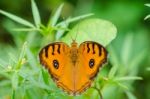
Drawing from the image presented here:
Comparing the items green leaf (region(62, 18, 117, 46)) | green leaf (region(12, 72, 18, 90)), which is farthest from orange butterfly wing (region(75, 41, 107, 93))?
green leaf (region(62, 18, 117, 46))

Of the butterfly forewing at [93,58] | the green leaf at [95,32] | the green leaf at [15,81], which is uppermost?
the green leaf at [95,32]

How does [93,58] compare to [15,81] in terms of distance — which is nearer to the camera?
[15,81]

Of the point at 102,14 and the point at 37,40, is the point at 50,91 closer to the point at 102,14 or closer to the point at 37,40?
the point at 37,40

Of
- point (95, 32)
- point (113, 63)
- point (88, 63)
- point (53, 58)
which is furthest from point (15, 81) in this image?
point (113, 63)

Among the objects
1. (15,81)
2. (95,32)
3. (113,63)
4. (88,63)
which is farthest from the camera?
(113,63)

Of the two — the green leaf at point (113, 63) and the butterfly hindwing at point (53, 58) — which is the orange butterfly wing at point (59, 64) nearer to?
the butterfly hindwing at point (53, 58)

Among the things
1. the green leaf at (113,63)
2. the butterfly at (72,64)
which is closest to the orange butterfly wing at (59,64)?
the butterfly at (72,64)

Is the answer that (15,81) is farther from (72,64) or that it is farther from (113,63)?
(113,63)
